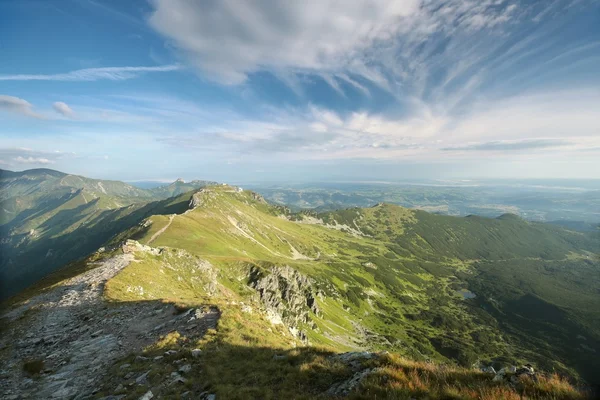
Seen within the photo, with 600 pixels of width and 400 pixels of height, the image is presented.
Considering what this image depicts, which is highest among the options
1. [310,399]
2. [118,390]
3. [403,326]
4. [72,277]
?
[310,399]

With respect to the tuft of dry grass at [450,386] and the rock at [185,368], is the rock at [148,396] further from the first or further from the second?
the tuft of dry grass at [450,386]

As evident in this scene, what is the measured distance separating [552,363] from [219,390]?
25906 centimetres

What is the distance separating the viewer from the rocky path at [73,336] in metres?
17.2

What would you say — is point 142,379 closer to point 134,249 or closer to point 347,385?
point 347,385

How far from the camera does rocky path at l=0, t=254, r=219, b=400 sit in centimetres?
1723

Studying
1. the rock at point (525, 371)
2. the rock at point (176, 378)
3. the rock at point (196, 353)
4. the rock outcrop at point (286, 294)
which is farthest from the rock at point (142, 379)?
the rock outcrop at point (286, 294)

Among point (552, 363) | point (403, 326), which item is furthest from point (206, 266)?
point (552, 363)

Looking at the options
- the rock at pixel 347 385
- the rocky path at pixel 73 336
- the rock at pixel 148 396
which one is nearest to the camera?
the rock at pixel 347 385

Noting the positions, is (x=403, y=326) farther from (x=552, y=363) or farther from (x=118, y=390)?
(x=118, y=390)

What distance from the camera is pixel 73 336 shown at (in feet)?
77.6

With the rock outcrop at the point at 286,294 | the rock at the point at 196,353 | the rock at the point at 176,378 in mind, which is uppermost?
the rock at the point at 176,378

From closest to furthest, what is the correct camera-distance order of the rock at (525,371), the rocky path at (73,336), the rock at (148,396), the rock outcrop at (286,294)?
the rock at (525,371), the rock at (148,396), the rocky path at (73,336), the rock outcrop at (286,294)

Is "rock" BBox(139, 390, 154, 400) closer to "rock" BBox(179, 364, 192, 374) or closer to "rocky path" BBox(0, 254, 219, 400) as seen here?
"rock" BBox(179, 364, 192, 374)

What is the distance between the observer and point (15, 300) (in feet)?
116
